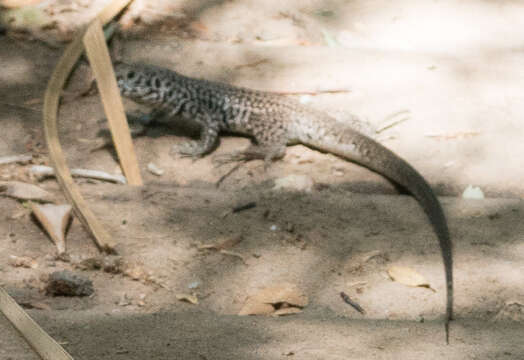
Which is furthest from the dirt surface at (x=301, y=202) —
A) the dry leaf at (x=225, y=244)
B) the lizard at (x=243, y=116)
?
the lizard at (x=243, y=116)

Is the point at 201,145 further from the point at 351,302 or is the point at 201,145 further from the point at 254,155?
the point at 351,302

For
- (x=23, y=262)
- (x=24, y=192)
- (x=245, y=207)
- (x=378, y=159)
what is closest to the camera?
(x=23, y=262)

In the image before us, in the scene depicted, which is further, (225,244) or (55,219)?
(225,244)

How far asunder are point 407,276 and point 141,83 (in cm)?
257

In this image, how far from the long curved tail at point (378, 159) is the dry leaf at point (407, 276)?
0.14 metres

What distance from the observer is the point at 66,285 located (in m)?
2.93

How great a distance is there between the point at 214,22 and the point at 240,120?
1.38m

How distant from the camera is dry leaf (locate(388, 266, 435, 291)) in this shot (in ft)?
10.6

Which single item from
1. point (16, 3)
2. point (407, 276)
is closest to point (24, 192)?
point (407, 276)

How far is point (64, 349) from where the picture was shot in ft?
7.20

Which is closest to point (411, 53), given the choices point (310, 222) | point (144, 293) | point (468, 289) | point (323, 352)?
Answer: point (310, 222)

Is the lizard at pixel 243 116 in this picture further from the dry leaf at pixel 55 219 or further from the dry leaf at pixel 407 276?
the dry leaf at pixel 55 219

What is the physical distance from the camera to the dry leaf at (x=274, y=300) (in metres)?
3.01

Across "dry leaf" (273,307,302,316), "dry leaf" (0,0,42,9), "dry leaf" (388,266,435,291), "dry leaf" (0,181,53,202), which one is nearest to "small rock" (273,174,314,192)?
"dry leaf" (388,266,435,291)
